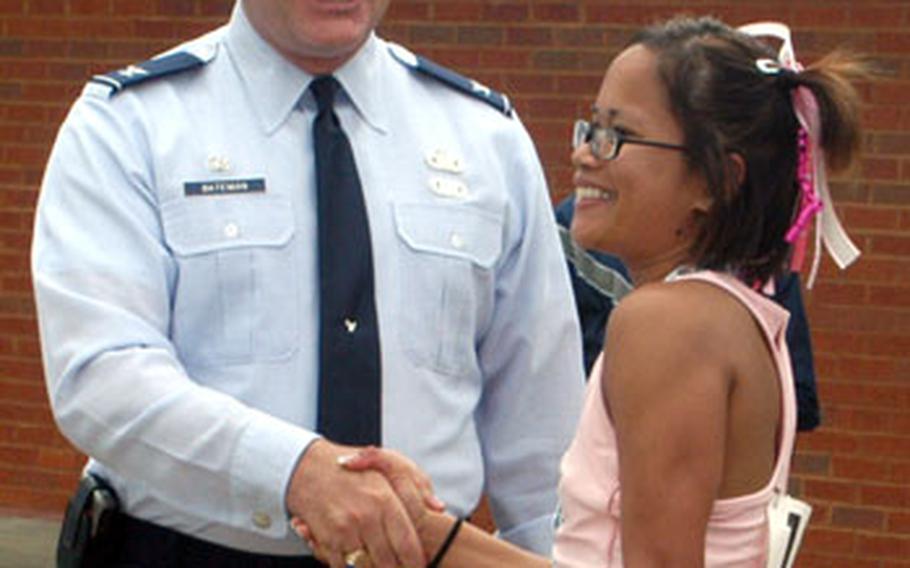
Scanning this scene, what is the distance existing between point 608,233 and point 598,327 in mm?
1762

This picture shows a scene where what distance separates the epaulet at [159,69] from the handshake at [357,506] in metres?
0.68

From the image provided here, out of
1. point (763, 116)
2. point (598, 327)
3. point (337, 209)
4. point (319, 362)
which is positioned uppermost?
point (763, 116)

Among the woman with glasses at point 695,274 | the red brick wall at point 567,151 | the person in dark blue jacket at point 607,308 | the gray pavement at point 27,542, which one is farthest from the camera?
the gray pavement at point 27,542

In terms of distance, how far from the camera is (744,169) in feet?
8.55

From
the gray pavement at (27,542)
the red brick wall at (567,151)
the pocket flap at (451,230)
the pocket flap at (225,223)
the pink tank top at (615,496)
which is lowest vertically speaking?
the gray pavement at (27,542)

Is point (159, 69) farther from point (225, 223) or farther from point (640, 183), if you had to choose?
point (640, 183)

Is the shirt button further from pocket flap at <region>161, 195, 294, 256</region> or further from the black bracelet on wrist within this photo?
pocket flap at <region>161, 195, 294, 256</region>

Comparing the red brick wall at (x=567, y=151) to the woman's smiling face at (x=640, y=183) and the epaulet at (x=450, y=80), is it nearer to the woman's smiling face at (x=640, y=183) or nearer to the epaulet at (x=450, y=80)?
the epaulet at (x=450, y=80)

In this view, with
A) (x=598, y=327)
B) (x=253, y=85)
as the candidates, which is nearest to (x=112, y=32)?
(x=598, y=327)

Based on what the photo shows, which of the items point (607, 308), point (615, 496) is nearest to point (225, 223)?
point (615, 496)

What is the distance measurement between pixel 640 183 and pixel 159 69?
0.91 m

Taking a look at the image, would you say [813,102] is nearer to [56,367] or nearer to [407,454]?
[407,454]

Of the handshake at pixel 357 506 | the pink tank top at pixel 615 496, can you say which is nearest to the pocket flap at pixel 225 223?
the handshake at pixel 357 506

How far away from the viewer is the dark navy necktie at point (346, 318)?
304 centimetres
